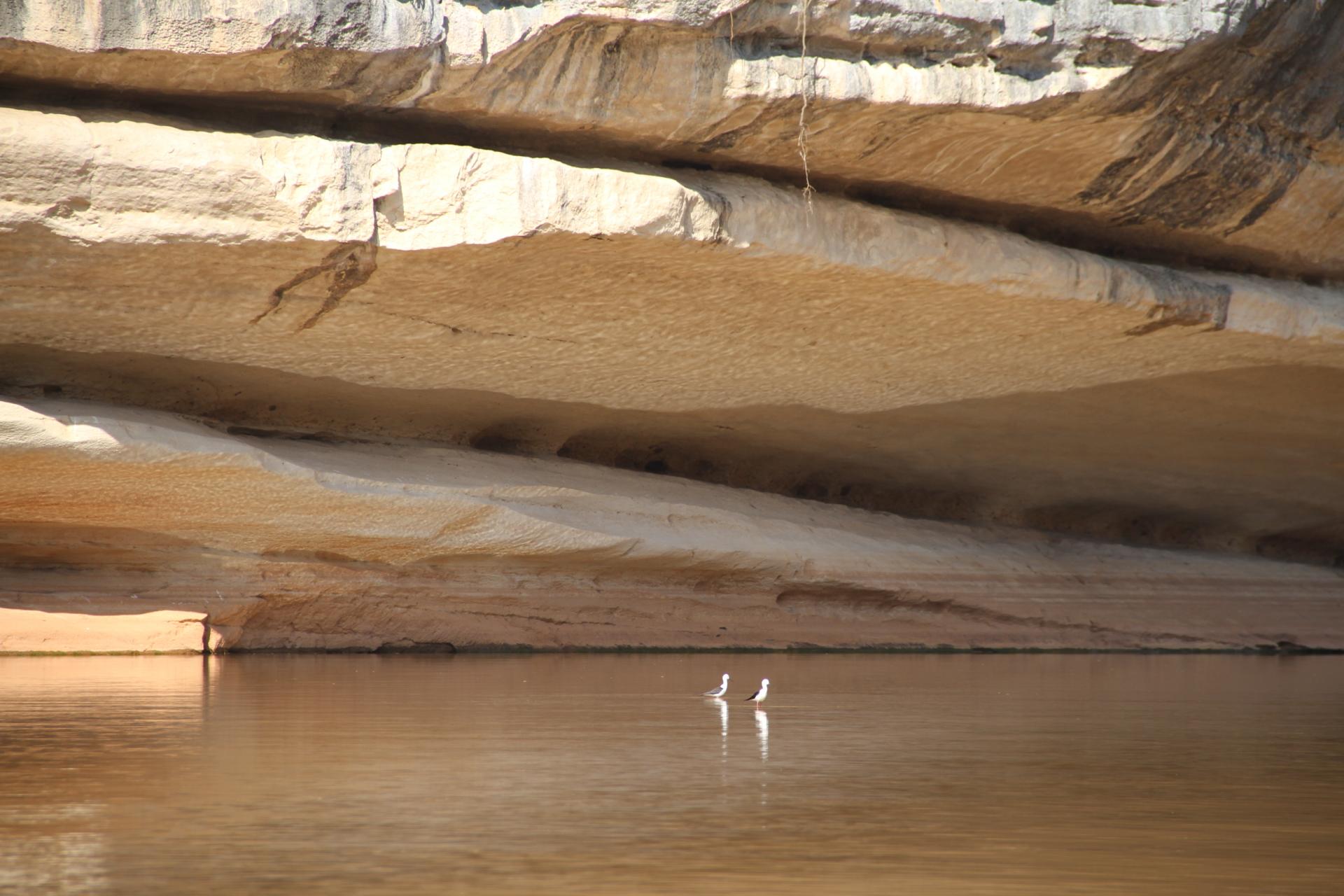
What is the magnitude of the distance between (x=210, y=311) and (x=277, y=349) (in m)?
0.74

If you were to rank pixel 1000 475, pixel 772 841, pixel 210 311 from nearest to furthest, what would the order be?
pixel 772 841, pixel 210 311, pixel 1000 475

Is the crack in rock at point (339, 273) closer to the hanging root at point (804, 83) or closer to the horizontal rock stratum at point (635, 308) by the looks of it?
the horizontal rock stratum at point (635, 308)

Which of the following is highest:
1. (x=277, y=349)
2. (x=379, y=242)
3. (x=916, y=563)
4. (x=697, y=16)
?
(x=697, y=16)

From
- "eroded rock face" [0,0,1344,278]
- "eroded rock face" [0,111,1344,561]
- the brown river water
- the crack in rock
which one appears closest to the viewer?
the brown river water

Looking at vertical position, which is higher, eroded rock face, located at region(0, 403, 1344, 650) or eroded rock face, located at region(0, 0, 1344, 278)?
eroded rock face, located at region(0, 0, 1344, 278)

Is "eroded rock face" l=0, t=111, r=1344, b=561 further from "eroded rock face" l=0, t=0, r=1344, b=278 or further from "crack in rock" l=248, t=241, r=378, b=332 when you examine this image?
"eroded rock face" l=0, t=0, r=1344, b=278

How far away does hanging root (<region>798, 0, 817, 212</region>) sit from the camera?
7473mm

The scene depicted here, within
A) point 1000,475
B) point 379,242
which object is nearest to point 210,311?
point 379,242

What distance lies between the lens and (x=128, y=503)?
960 cm

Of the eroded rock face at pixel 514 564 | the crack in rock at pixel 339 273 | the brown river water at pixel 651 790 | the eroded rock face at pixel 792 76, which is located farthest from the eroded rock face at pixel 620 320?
the brown river water at pixel 651 790

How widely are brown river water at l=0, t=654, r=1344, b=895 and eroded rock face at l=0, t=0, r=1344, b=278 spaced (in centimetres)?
333

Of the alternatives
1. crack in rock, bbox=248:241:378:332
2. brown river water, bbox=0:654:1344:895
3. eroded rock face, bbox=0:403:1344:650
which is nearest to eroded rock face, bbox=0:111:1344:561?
crack in rock, bbox=248:241:378:332

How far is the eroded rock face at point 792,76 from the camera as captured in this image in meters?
7.16

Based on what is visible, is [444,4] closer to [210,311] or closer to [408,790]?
[210,311]
